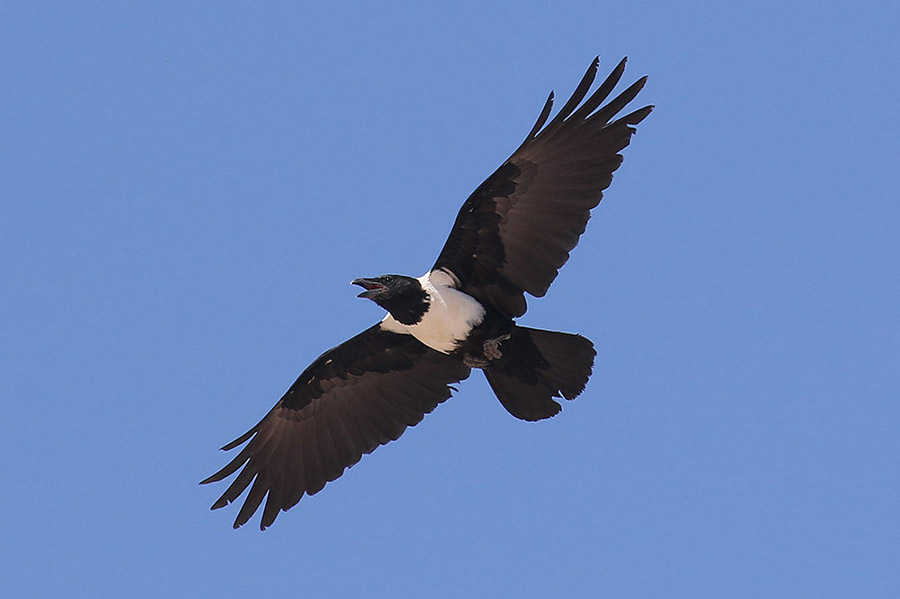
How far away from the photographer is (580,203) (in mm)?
12250

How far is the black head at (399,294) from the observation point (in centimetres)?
1260

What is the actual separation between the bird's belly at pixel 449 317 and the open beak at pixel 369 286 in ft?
1.60

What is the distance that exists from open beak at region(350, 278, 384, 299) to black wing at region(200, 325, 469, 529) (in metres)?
0.78

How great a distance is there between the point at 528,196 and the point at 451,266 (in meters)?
1.01

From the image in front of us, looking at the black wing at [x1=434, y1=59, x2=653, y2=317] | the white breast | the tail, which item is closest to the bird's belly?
the white breast

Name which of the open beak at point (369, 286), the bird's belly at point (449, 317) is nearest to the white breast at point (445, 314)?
the bird's belly at point (449, 317)

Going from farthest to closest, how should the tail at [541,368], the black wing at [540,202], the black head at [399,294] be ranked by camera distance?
1. the black head at [399,294]
2. the tail at [541,368]
3. the black wing at [540,202]

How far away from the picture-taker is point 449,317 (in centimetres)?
1251

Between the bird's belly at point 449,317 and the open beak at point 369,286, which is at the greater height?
the open beak at point 369,286

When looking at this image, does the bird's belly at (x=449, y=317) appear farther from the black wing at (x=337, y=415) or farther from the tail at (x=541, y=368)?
the black wing at (x=337, y=415)

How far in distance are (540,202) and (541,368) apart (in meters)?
1.56

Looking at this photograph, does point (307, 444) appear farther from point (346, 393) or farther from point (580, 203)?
point (580, 203)

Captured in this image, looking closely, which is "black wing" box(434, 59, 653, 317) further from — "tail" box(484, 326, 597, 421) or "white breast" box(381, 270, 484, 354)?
"tail" box(484, 326, 597, 421)

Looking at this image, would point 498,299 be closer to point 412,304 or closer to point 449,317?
point 449,317
